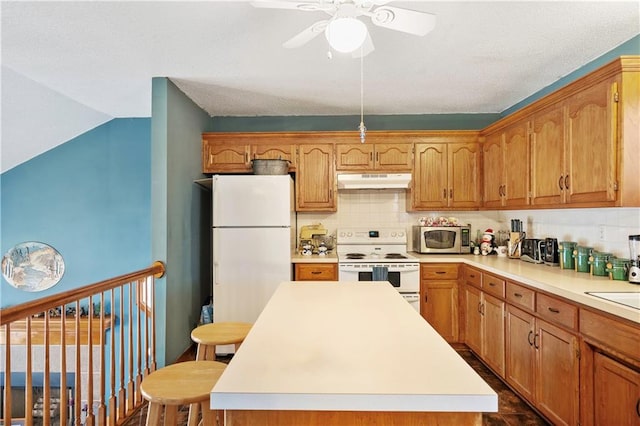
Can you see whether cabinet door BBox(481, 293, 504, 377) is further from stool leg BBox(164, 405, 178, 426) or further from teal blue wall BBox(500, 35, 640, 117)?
stool leg BBox(164, 405, 178, 426)

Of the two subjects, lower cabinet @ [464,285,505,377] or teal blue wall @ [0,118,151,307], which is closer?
lower cabinet @ [464,285,505,377]

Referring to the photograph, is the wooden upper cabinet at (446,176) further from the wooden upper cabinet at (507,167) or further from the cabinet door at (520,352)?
the cabinet door at (520,352)

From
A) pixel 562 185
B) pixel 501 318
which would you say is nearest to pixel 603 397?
pixel 501 318

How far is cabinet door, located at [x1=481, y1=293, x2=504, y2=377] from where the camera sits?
264cm

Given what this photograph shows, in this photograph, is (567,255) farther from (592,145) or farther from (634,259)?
(592,145)

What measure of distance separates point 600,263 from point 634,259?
204mm

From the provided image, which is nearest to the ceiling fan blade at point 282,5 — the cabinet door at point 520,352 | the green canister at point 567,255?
the cabinet door at point 520,352

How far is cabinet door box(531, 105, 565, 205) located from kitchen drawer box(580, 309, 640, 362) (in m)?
0.99

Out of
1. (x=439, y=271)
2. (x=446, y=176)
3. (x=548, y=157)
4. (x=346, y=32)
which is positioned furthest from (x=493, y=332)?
(x=346, y=32)

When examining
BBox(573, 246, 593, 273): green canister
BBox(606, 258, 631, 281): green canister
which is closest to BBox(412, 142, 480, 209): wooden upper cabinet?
BBox(573, 246, 593, 273): green canister

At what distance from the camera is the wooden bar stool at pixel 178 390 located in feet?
4.18

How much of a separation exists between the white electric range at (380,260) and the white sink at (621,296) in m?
1.61

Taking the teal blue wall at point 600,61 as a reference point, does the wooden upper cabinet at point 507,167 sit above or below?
below

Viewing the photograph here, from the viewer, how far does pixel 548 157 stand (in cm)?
257
